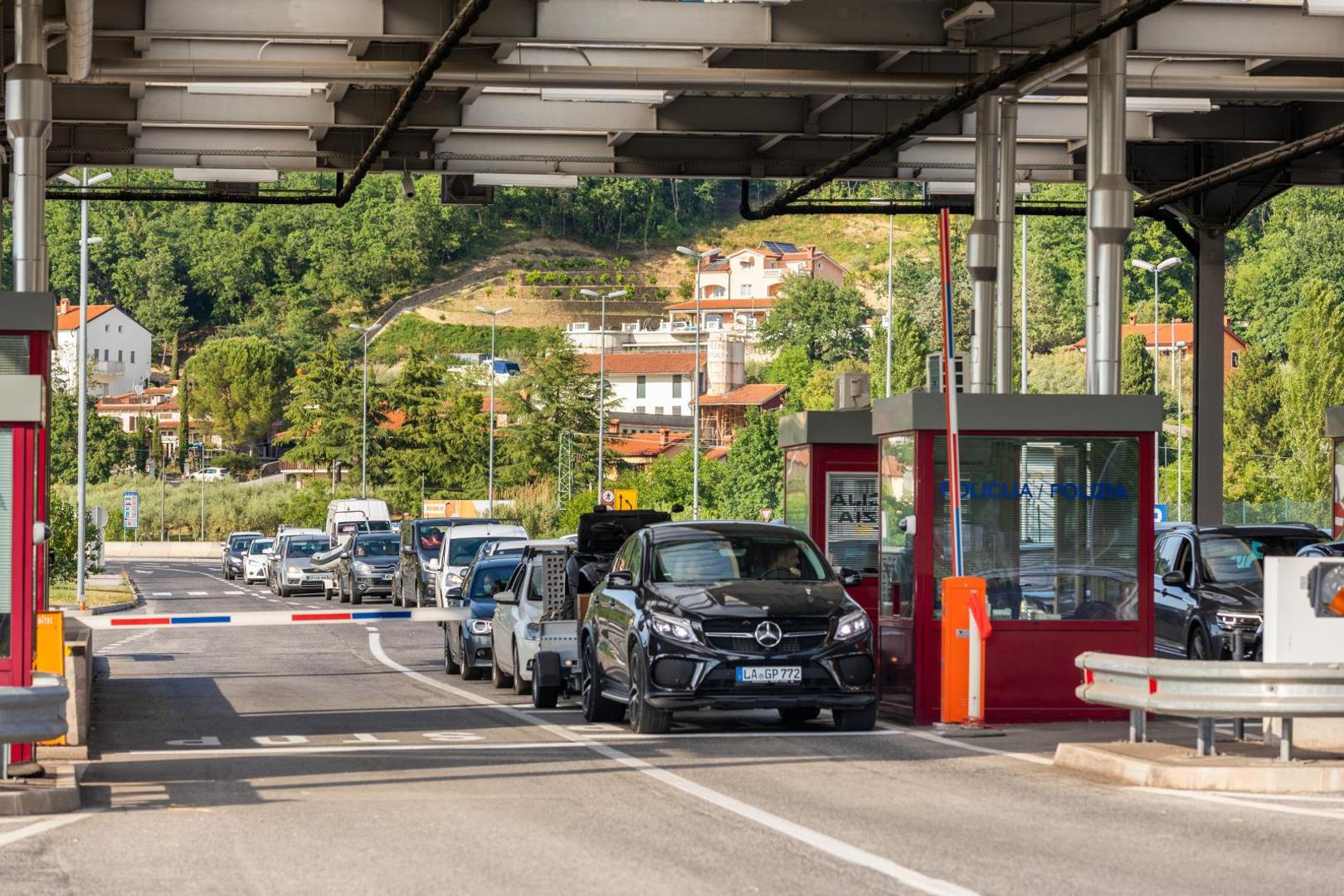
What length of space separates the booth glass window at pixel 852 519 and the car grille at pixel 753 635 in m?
7.01

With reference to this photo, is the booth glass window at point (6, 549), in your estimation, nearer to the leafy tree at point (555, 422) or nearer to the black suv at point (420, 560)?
the black suv at point (420, 560)

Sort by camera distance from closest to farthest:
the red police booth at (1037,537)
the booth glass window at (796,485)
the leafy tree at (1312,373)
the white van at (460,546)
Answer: the red police booth at (1037,537) → the booth glass window at (796,485) → the white van at (460,546) → the leafy tree at (1312,373)

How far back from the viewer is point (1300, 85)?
79.3ft

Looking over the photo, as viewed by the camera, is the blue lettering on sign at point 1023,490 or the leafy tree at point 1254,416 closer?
the blue lettering on sign at point 1023,490

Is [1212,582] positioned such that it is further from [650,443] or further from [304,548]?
[650,443]

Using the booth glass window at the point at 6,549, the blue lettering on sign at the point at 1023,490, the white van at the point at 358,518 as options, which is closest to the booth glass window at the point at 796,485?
the blue lettering on sign at the point at 1023,490

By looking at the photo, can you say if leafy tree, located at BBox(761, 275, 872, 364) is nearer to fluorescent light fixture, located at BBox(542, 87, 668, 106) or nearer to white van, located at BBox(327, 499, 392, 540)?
white van, located at BBox(327, 499, 392, 540)

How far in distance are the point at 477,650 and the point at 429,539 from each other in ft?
68.0

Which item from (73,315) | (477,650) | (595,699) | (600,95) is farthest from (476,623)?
(73,315)

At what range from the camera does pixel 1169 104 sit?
25.4 metres

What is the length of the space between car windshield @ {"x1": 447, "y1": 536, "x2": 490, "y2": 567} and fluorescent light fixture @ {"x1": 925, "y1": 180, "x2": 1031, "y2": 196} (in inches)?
478

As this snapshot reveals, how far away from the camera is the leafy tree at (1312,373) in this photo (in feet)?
293

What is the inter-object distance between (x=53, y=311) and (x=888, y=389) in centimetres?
8890

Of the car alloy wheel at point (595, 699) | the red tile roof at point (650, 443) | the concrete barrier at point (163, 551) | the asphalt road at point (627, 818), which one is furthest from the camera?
the red tile roof at point (650, 443)
